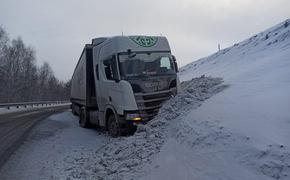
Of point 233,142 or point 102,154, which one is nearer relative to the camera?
point 233,142

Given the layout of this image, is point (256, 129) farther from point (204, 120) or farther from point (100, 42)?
point (100, 42)

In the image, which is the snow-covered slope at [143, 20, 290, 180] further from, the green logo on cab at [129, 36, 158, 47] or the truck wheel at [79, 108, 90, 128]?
the truck wheel at [79, 108, 90, 128]

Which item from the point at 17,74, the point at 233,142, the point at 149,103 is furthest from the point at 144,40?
the point at 17,74

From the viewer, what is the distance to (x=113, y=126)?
1147cm

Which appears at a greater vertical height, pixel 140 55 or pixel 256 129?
pixel 140 55

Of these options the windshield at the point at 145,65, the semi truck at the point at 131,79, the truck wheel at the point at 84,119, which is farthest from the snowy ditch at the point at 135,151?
the truck wheel at the point at 84,119

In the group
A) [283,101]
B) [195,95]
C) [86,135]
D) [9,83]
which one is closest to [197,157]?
[283,101]

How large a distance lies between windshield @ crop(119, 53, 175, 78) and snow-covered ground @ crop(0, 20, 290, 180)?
4.31 feet

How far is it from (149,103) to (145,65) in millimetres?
1412

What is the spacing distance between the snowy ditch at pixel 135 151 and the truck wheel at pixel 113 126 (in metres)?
1.49

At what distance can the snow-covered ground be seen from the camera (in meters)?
5.28

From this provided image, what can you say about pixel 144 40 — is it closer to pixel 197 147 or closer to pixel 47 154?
pixel 47 154

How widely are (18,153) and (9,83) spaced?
190ft

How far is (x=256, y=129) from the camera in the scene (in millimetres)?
6039
